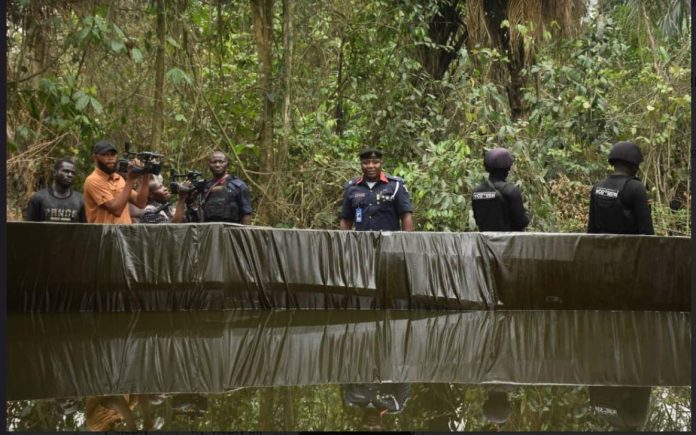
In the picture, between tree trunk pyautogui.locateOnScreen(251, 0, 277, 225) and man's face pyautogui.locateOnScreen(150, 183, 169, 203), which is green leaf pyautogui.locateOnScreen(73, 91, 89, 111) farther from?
tree trunk pyautogui.locateOnScreen(251, 0, 277, 225)

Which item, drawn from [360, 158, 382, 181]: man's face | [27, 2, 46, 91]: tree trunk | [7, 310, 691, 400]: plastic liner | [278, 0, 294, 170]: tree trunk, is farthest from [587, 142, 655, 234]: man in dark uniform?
[278, 0, 294, 170]: tree trunk

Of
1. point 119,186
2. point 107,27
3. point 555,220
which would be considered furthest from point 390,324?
point 555,220

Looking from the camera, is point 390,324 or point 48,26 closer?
point 390,324

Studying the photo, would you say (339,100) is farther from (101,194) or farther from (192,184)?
(101,194)

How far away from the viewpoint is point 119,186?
397 inches

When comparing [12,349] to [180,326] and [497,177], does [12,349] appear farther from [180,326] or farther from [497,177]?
[497,177]

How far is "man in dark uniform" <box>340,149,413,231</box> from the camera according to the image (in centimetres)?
1079

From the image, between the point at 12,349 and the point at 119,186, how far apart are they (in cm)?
295

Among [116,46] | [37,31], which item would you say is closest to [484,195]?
[116,46]

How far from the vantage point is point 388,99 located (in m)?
16.3

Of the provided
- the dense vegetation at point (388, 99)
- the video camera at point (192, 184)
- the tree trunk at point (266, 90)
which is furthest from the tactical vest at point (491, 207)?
the tree trunk at point (266, 90)

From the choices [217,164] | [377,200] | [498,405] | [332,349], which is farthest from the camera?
[217,164]

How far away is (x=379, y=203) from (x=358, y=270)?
102 cm

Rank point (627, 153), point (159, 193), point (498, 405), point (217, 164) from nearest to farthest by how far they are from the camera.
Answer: point (498, 405) → point (627, 153) → point (217, 164) → point (159, 193)
